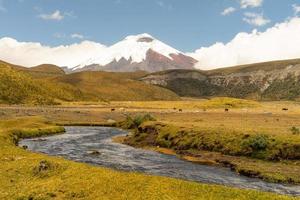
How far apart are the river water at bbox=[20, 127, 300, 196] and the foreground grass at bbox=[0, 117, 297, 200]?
1180cm

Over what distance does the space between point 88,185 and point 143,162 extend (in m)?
22.3

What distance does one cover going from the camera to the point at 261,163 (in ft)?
162

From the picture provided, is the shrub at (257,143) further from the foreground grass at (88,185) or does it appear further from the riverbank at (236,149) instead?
the foreground grass at (88,185)

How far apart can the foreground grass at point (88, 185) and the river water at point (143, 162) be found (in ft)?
38.7

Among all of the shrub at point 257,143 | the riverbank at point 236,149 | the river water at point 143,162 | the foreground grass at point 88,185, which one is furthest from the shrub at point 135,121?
the foreground grass at point 88,185

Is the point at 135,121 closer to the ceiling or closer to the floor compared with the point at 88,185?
closer to the ceiling

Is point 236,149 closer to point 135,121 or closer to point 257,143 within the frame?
point 257,143

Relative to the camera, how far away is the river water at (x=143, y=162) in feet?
133

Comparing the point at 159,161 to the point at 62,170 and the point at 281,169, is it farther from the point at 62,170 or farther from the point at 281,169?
the point at 62,170

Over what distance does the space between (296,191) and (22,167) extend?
78.4ft

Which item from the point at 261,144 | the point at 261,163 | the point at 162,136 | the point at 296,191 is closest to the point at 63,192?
the point at 296,191

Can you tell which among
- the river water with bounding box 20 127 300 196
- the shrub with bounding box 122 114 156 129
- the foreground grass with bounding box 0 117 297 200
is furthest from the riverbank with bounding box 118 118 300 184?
the shrub with bounding box 122 114 156 129

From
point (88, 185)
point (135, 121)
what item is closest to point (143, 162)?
point (88, 185)

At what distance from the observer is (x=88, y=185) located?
29.2 m
